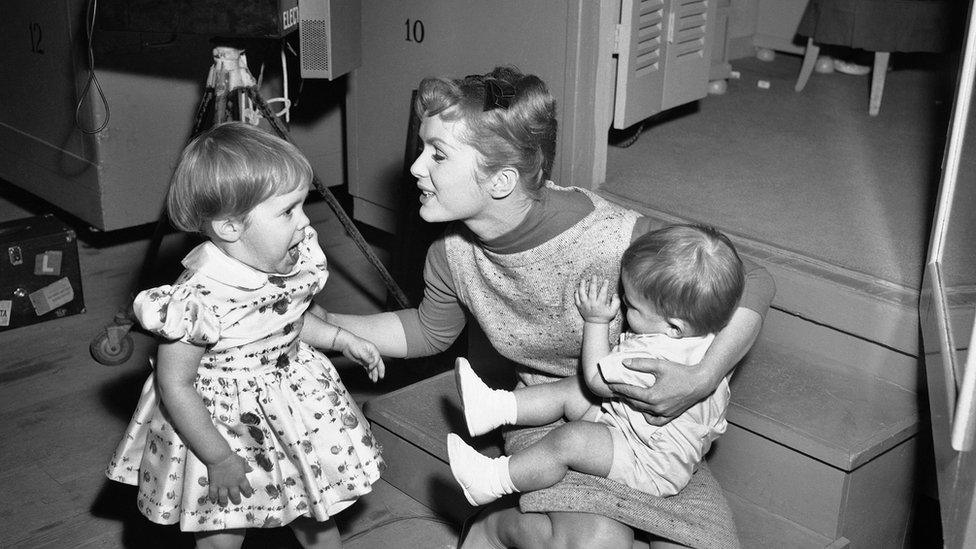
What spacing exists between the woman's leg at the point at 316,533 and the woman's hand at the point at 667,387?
72cm

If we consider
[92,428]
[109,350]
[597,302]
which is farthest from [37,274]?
[597,302]

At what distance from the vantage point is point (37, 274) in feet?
11.8

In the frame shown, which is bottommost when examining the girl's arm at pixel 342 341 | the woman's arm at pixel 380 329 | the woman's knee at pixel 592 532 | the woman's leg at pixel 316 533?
the woman's leg at pixel 316 533

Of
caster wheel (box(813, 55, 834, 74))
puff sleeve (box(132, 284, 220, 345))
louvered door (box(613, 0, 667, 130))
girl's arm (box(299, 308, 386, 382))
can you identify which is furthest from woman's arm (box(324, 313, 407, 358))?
caster wheel (box(813, 55, 834, 74))

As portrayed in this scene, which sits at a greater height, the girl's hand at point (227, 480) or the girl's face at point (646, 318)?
the girl's face at point (646, 318)

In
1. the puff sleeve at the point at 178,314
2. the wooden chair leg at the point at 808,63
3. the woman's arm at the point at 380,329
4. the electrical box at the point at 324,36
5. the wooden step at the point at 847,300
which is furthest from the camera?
the wooden chair leg at the point at 808,63

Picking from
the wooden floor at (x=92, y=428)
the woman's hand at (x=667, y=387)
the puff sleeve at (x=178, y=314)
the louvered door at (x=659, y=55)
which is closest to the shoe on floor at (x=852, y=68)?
the louvered door at (x=659, y=55)

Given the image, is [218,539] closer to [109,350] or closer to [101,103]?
[109,350]

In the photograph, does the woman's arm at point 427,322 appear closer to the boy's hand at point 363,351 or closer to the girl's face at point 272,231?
the boy's hand at point 363,351

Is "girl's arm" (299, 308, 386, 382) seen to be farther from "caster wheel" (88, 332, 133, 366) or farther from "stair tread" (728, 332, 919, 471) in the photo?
"caster wheel" (88, 332, 133, 366)

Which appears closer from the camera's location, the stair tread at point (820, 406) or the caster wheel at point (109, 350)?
the stair tread at point (820, 406)

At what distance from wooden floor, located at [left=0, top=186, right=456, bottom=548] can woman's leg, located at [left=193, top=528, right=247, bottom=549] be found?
1.34 ft

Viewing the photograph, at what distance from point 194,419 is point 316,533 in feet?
1.64

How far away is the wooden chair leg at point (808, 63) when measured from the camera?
481 cm
